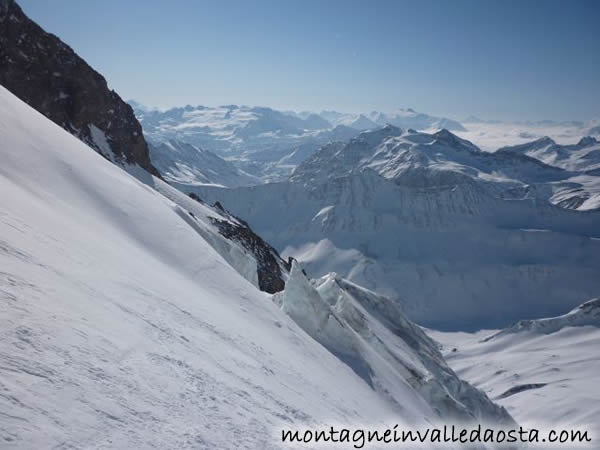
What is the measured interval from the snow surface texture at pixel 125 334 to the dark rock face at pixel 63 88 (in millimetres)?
32917

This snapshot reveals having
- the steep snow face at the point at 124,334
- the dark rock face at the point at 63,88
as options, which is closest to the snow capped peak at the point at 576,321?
the dark rock face at the point at 63,88

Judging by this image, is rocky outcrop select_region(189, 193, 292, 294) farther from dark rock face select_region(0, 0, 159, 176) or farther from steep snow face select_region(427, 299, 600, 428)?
steep snow face select_region(427, 299, 600, 428)

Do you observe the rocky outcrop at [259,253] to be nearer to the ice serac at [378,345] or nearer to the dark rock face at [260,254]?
the dark rock face at [260,254]

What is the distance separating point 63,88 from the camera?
50.4 metres

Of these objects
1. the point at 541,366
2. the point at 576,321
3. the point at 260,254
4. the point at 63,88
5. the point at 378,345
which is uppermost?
the point at 576,321

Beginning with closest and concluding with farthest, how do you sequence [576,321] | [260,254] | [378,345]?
1. [378,345]
2. [260,254]
3. [576,321]

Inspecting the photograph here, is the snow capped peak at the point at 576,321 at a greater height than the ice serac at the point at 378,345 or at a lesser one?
greater

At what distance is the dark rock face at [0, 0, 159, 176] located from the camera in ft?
150

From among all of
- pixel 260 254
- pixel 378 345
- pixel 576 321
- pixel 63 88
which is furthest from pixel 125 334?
pixel 576 321

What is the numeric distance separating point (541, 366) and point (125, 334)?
401ft

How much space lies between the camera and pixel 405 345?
115ft

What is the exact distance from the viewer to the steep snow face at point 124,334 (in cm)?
594

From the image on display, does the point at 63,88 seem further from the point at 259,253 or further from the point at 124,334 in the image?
the point at 124,334

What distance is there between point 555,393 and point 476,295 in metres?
109
